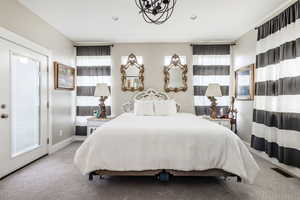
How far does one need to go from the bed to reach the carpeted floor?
206 mm

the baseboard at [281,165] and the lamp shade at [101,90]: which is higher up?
the lamp shade at [101,90]

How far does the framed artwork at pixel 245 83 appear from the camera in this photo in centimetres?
367

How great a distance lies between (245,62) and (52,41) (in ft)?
14.6

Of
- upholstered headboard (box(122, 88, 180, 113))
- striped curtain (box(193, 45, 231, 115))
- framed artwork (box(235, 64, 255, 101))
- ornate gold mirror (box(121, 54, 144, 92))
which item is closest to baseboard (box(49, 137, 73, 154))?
upholstered headboard (box(122, 88, 180, 113))

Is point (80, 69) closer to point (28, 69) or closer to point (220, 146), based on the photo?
point (28, 69)

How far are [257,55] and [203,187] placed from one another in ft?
9.28

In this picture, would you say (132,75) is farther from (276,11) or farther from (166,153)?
(276,11)

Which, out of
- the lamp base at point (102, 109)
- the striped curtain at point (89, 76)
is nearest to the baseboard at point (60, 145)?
the striped curtain at point (89, 76)

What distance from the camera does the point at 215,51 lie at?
14.4ft

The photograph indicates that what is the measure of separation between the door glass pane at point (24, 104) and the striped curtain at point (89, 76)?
4.37ft

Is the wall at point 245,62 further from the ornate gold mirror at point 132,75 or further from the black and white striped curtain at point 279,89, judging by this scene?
the ornate gold mirror at point 132,75

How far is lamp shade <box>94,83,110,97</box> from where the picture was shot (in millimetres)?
4102

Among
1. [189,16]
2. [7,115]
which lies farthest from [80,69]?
[189,16]

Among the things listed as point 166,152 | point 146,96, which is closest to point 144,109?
point 146,96
